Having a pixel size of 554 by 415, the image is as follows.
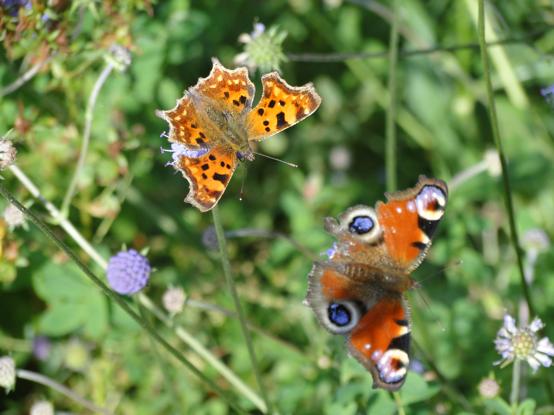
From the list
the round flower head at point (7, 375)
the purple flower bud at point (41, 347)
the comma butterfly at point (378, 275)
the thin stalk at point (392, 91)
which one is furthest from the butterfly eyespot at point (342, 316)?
the purple flower bud at point (41, 347)

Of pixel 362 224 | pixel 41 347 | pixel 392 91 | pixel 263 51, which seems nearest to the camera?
pixel 362 224

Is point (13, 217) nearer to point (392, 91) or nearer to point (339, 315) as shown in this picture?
point (339, 315)

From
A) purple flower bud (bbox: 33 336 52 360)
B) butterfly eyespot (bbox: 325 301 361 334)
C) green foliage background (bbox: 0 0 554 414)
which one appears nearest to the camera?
butterfly eyespot (bbox: 325 301 361 334)

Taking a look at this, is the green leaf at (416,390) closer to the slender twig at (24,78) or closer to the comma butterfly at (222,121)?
→ the comma butterfly at (222,121)

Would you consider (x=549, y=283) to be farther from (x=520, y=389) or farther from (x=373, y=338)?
(x=373, y=338)

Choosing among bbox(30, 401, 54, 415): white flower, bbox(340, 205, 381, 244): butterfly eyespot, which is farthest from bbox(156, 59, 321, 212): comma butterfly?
bbox(30, 401, 54, 415): white flower

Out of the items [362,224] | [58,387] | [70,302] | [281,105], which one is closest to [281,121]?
[281,105]

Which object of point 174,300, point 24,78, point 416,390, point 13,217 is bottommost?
point 416,390

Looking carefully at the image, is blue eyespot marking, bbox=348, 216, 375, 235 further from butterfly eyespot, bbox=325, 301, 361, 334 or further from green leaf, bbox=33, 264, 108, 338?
green leaf, bbox=33, 264, 108, 338
